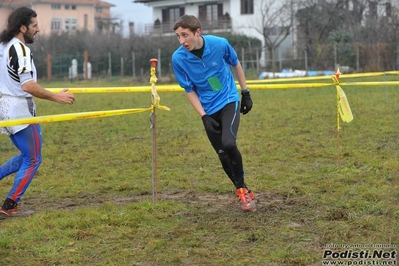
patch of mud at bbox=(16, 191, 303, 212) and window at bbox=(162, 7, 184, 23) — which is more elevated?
window at bbox=(162, 7, 184, 23)

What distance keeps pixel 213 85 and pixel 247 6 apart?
46.9m

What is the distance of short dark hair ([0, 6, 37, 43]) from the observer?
245 inches

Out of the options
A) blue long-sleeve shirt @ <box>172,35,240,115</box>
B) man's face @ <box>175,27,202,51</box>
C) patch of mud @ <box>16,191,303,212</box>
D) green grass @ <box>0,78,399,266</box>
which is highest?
man's face @ <box>175,27,202,51</box>

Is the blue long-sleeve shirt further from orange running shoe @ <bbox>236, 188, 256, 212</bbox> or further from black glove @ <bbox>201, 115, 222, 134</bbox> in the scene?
orange running shoe @ <bbox>236, 188, 256, 212</bbox>

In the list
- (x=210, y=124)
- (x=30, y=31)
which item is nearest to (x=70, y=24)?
(x=30, y=31)

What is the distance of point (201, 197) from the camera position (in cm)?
725

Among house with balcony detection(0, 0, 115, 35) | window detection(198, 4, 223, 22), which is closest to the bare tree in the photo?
window detection(198, 4, 223, 22)

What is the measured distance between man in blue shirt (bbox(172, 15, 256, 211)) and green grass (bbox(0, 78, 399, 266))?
55cm

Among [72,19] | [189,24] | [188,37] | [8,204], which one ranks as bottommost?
[8,204]

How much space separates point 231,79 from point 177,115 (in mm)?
9651

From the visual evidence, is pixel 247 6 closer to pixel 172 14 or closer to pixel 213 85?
A: pixel 172 14

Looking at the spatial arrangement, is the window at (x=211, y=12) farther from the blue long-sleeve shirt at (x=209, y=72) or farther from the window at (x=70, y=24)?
the blue long-sleeve shirt at (x=209, y=72)

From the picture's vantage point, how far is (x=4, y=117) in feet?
20.5

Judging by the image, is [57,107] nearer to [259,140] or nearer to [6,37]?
[259,140]
